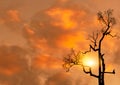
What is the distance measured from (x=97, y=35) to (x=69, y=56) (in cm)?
417

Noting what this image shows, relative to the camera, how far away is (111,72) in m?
36.7

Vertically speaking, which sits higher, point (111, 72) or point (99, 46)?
point (99, 46)

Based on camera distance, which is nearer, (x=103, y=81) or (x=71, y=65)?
(x=103, y=81)

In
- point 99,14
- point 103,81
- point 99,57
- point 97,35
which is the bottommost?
point 103,81

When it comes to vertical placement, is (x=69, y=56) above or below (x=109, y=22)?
below

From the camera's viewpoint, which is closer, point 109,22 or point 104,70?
point 104,70

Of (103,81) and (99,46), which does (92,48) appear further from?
(103,81)

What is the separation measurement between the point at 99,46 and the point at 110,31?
7.64 ft

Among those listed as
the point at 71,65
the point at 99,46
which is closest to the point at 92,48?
the point at 99,46

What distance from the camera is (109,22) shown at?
39.4 m

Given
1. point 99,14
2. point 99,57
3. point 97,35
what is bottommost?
point 99,57

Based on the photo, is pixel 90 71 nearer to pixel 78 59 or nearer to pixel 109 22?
pixel 78 59

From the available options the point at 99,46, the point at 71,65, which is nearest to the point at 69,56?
the point at 71,65

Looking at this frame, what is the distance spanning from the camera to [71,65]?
39969mm
